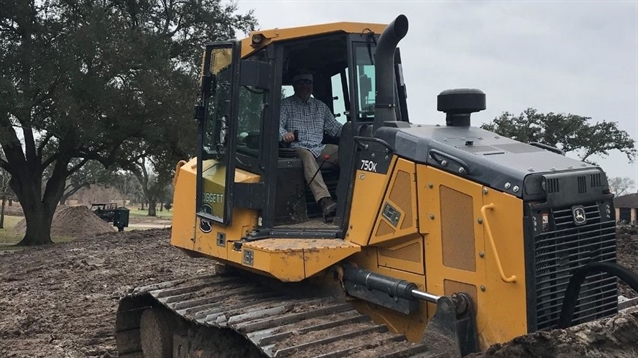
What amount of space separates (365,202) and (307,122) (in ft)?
3.95

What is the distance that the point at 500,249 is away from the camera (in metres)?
3.91

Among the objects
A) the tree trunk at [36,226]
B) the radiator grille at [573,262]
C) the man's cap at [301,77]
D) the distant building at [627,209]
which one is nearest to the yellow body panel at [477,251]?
the radiator grille at [573,262]

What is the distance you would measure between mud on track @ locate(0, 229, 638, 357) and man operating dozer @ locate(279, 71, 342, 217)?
2065 millimetres

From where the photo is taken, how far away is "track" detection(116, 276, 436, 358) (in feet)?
13.5

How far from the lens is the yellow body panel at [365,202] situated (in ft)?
14.9

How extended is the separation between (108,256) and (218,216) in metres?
10.4

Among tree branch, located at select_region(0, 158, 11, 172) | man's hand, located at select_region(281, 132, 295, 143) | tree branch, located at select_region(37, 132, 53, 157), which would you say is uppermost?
tree branch, located at select_region(37, 132, 53, 157)

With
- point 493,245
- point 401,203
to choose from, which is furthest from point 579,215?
point 401,203

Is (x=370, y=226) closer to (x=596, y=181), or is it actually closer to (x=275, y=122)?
(x=275, y=122)

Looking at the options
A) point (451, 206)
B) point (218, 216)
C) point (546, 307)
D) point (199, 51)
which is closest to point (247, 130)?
point (218, 216)

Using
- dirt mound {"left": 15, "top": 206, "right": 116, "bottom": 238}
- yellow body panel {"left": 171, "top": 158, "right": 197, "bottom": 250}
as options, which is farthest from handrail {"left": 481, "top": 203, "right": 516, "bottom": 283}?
dirt mound {"left": 15, "top": 206, "right": 116, "bottom": 238}

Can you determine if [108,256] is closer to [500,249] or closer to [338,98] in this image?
[338,98]

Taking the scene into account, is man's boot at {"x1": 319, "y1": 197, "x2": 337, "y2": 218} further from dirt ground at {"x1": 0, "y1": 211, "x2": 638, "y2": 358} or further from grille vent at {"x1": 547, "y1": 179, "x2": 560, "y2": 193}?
dirt ground at {"x1": 0, "y1": 211, "x2": 638, "y2": 358}

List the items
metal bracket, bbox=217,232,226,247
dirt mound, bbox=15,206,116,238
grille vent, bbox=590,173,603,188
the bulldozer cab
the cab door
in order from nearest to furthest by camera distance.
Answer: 1. grille vent, bbox=590,173,603,188
2. the bulldozer cab
3. the cab door
4. metal bracket, bbox=217,232,226,247
5. dirt mound, bbox=15,206,116,238
